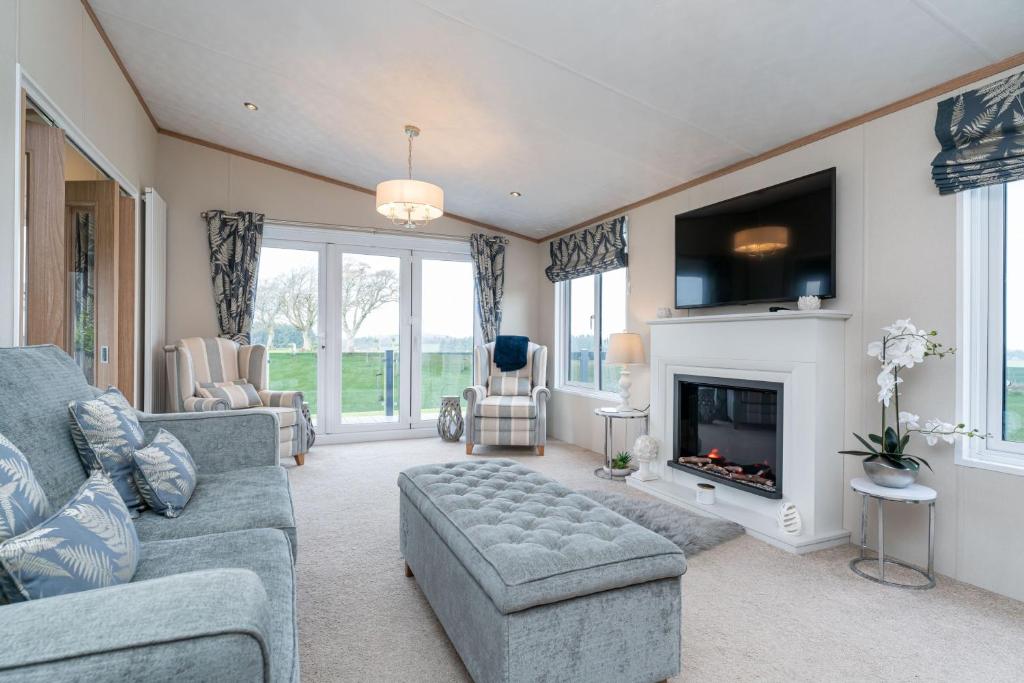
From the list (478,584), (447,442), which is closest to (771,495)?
(478,584)

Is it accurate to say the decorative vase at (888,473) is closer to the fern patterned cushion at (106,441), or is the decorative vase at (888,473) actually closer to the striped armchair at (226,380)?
the fern patterned cushion at (106,441)

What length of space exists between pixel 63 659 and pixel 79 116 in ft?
10.7

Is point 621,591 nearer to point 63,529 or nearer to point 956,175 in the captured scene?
point 63,529

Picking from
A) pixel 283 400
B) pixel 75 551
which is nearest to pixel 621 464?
pixel 283 400

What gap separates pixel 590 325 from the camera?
212 inches

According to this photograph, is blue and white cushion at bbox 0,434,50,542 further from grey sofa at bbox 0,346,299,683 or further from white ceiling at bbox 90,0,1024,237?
white ceiling at bbox 90,0,1024,237

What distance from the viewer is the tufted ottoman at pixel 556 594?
1.40 metres

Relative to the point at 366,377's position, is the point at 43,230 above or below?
above

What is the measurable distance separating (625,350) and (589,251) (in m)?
1.30

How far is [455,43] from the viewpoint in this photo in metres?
2.76

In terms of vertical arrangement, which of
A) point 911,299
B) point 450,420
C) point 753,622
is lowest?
point 753,622

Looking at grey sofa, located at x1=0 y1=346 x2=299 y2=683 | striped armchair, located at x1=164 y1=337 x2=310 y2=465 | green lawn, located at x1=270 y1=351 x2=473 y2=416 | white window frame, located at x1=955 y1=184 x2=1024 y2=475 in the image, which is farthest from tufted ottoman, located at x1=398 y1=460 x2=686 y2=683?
green lawn, located at x1=270 y1=351 x2=473 y2=416

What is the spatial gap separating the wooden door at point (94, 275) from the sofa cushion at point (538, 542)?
105 inches

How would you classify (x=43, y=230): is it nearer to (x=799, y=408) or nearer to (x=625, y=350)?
(x=625, y=350)
